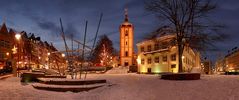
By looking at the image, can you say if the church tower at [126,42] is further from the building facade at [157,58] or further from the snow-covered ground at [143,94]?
the snow-covered ground at [143,94]

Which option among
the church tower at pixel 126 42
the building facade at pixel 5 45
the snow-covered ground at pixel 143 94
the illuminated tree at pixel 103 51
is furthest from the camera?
the church tower at pixel 126 42

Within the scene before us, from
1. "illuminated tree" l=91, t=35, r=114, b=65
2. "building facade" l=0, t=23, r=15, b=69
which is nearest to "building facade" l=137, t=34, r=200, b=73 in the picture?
"illuminated tree" l=91, t=35, r=114, b=65

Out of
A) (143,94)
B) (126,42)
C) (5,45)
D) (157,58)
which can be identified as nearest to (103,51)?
(126,42)

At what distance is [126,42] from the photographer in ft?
312

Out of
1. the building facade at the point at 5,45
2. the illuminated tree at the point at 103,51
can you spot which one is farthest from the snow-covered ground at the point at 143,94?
the illuminated tree at the point at 103,51

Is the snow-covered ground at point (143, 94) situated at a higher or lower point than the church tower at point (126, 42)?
lower

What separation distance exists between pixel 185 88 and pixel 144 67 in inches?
2064

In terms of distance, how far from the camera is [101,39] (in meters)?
99.6

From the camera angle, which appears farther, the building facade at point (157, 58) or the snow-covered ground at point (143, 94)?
the building facade at point (157, 58)

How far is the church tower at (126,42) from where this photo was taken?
9450 cm

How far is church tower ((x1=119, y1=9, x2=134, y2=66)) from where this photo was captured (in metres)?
94.5

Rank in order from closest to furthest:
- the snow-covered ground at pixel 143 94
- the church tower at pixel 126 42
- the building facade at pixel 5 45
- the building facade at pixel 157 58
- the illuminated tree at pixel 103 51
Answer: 1. the snow-covered ground at pixel 143 94
2. the building facade at pixel 157 58
3. the building facade at pixel 5 45
4. the illuminated tree at pixel 103 51
5. the church tower at pixel 126 42

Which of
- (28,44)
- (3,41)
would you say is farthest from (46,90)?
(28,44)

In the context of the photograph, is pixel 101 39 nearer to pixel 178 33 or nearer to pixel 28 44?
pixel 28 44
